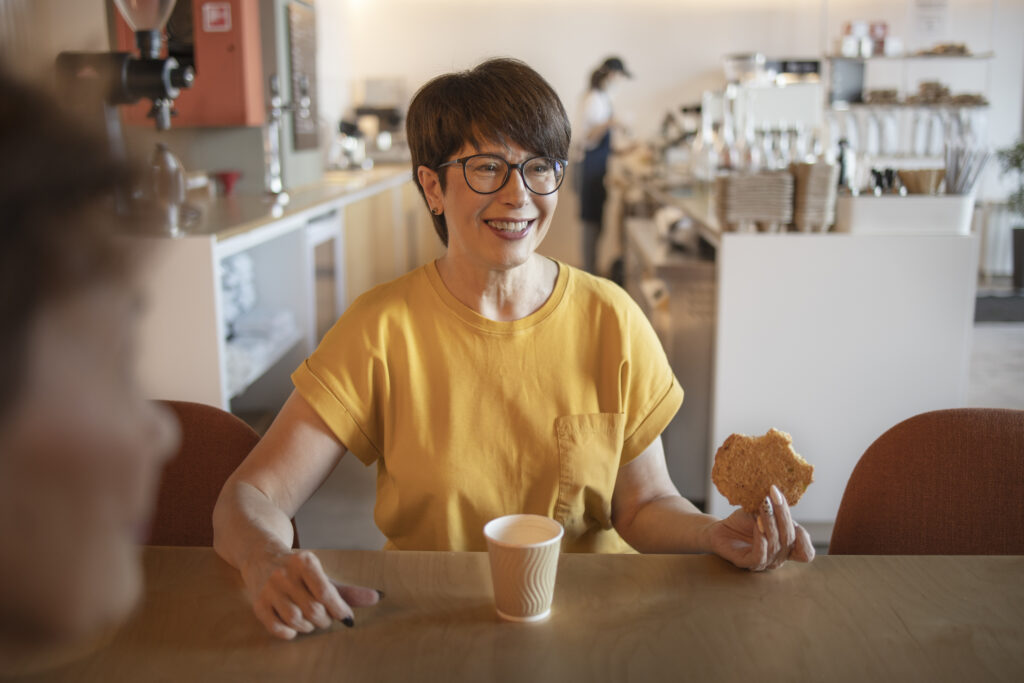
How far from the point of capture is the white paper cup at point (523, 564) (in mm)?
882

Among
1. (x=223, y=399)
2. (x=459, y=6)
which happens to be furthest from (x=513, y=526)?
(x=459, y=6)

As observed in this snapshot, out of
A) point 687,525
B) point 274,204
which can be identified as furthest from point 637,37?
point 687,525

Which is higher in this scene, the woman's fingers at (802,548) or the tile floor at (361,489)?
the woman's fingers at (802,548)

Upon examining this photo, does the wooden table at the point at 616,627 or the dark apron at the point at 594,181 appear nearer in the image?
the wooden table at the point at 616,627

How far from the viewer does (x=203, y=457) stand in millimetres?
1289

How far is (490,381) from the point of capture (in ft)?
4.31

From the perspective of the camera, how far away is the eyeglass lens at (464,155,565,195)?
4.25 ft

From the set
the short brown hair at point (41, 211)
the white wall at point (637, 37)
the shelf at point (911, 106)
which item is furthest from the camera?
the white wall at point (637, 37)

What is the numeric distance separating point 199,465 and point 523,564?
0.61 m

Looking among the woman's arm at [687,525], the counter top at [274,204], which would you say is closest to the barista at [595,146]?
the counter top at [274,204]

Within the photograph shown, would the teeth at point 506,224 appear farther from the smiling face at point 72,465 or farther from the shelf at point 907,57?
the shelf at point 907,57

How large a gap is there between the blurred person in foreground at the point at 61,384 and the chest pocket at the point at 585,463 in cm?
97

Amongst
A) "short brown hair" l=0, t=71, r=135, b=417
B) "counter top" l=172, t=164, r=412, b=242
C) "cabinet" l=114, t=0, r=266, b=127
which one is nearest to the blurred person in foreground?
"short brown hair" l=0, t=71, r=135, b=417

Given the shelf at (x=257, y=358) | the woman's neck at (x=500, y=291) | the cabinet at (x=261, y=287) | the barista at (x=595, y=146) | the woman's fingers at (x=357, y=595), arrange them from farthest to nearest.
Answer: the barista at (x=595, y=146)
the shelf at (x=257, y=358)
the cabinet at (x=261, y=287)
the woman's neck at (x=500, y=291)
the woman's fingers at (x=357, y=595)
